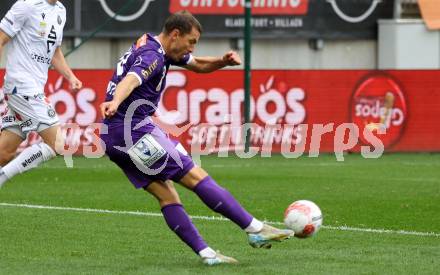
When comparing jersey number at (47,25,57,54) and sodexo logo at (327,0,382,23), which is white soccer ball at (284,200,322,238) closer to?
jersey number at (47,25,57,54)

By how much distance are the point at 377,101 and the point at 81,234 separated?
14.1 m

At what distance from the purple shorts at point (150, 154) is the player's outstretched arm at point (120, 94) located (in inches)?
15.4

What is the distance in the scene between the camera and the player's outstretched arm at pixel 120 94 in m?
7.59

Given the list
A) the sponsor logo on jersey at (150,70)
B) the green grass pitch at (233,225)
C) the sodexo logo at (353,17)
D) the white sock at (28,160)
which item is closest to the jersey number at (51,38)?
the white sock at (28,160)

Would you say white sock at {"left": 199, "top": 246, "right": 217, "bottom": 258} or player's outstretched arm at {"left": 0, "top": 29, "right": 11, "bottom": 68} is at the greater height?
player's outstretched arm at {"left": 0, "top": 29, "right": 11, "bottom": 68}

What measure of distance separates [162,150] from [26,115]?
286cm

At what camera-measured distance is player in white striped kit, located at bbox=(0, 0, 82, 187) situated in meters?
10.6

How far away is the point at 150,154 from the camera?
814 cm

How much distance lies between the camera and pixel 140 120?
8.23 meters

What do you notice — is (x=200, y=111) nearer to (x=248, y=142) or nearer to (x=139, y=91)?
(x=248, y=142)

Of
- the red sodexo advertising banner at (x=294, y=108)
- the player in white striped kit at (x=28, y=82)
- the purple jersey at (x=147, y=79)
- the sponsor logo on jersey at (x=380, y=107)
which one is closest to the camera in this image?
the purple jersey at (x=147, y=79)

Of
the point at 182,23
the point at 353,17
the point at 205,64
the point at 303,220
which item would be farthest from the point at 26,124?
Result: the point at 353,17

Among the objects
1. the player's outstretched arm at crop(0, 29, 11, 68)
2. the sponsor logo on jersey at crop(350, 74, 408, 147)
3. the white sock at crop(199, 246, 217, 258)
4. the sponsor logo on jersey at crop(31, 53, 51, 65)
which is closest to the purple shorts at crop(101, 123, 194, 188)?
the white sock at crop(199, 246, 217, 258)

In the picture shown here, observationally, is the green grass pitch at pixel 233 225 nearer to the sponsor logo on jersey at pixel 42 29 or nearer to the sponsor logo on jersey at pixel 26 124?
the sponsor logo on jersey at pixel 26 124
